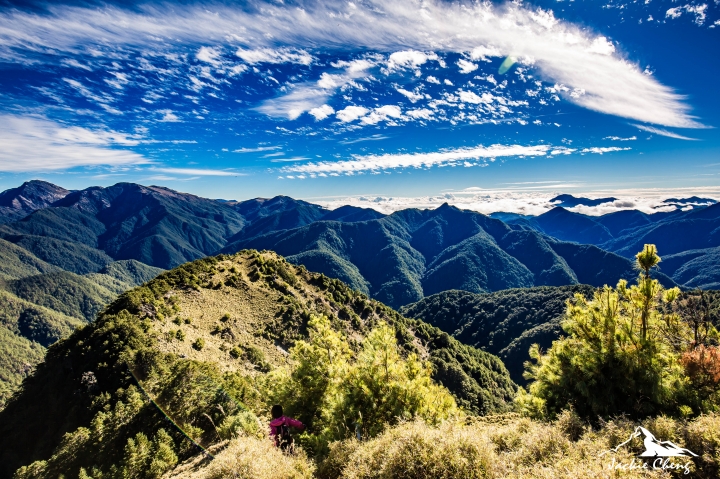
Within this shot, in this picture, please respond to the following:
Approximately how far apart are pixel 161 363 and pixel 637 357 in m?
46.0

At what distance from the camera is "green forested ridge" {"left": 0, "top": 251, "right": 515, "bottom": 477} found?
100 ft

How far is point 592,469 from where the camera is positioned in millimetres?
8570

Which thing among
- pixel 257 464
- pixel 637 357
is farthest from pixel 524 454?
pixel 257 464

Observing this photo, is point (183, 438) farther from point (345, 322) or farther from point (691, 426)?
point (345, 322)

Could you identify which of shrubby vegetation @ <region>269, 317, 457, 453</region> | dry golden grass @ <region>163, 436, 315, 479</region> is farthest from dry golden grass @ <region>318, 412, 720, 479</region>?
shrubby vegetation @ <region>269, 317, 457, 453</region>

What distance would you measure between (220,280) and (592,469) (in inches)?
3046

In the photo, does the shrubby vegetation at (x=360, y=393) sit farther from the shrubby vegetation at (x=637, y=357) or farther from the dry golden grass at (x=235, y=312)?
the dry golden grass at (x=235, y=312)

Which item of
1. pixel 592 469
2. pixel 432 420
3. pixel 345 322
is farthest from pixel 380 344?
pixel 345 322

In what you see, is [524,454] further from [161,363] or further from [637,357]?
[161,363]

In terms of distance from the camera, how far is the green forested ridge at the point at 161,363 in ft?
100

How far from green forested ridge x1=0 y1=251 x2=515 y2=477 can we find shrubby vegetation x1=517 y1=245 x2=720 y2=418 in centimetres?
919

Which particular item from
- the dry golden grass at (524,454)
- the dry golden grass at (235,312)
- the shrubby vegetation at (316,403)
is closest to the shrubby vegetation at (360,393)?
the shrubby vegetation at (316,403)

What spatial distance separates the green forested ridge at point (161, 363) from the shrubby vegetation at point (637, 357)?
30.1 feet

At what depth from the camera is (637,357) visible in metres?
14.9
